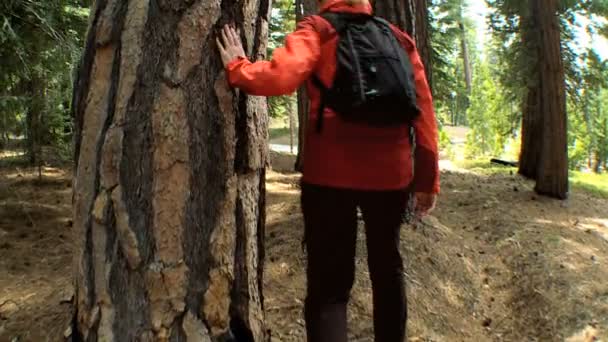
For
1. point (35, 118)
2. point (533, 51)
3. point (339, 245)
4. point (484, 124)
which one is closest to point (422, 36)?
point (339, 245)

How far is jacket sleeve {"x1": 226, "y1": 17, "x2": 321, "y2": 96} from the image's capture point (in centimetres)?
234

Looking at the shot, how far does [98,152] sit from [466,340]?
321cm

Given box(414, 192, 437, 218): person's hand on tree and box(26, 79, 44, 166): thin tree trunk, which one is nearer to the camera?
box(414, 192, 437, 218): person's hand on tree

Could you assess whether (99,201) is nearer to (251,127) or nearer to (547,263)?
(251,127)

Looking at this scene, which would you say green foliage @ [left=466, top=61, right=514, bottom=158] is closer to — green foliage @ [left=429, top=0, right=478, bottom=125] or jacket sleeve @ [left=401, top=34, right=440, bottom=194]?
green foliage @ [left=429, top=0, right=478, bottom=125]

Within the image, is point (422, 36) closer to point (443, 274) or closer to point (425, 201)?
point (443, 274)

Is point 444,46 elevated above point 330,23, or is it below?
above

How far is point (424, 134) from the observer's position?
2938 mm

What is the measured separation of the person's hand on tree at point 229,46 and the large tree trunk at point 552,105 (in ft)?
27.6

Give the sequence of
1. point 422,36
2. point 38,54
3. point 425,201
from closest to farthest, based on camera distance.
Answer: point 425,201
point 422,36
point 38,54

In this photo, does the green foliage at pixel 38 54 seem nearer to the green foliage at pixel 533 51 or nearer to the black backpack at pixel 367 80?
the black backpack at pixel 367 80

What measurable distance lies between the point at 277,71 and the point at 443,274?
11.2 feet

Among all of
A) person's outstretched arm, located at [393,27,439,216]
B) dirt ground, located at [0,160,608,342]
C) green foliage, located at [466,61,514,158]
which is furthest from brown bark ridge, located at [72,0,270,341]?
green foliage, located at [466,61,514,158]

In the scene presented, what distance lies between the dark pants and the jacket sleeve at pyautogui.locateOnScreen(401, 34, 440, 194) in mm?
183
